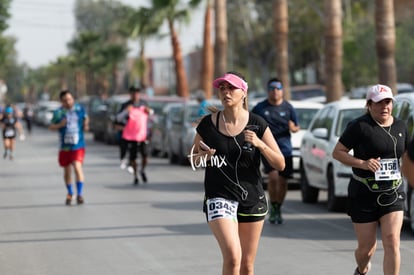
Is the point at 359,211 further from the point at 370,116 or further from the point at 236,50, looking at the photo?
the point at 236,50

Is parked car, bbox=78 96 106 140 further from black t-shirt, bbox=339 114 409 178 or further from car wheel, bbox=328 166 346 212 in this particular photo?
black t-shirt, bbox=339 114 409 178

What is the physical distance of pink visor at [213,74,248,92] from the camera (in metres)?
7.79

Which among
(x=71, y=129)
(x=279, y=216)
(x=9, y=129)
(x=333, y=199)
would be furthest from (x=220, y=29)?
(x=279, y=216)

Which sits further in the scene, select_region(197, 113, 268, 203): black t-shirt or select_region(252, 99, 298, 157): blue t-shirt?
select_region(252, 99, 298, 157): blue t-shirt

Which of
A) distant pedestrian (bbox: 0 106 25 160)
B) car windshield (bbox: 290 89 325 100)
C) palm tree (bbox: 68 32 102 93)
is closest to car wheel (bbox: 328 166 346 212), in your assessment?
distant pedestrian (bbox: 0 106 25 160)

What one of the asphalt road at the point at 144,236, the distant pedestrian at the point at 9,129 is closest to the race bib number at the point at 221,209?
the asphalt road at the point at 144,236

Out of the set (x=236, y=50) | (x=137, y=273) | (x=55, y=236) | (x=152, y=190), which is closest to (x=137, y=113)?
(x=152, y=190)

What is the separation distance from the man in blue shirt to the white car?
42.4 inches

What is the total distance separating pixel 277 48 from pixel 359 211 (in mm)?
27075

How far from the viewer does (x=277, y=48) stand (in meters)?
35.6

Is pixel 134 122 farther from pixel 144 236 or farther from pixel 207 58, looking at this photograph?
pixel 207 58

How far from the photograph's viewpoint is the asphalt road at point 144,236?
36.2ft

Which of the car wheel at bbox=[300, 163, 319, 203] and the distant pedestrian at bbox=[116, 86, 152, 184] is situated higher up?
the distant pedestrian at bbox=[116, 86, 152, 184]

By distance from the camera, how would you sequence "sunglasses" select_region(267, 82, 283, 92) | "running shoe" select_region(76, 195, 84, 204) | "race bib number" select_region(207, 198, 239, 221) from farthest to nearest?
"running shoe" select_region(76, 195, 84, 204) < "sunglasses" select_region(267, 82, 283, 92) < "race bib number" select_region(207, 198, 239, 221)
